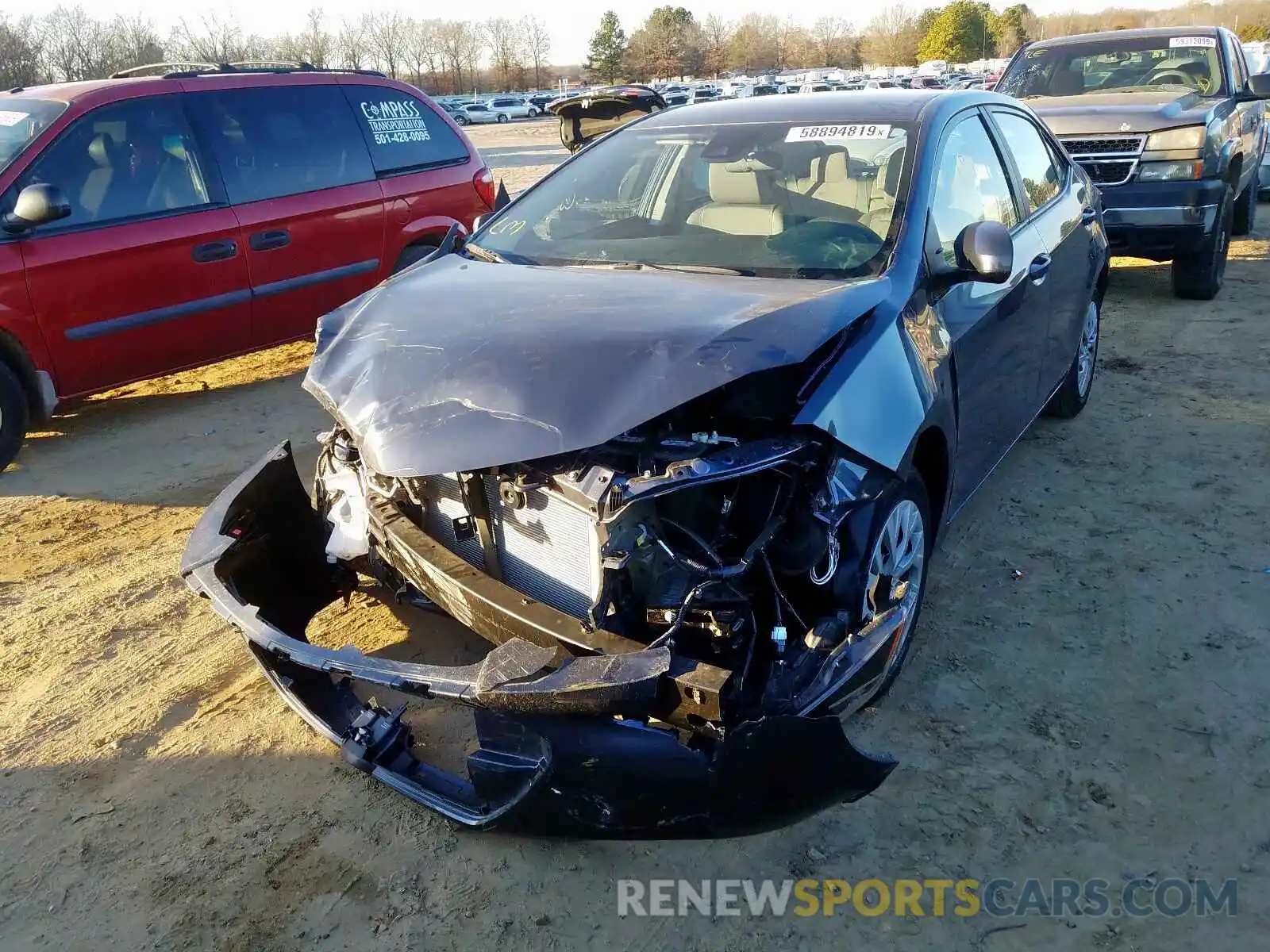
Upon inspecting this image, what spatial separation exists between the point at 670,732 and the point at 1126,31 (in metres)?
9.22

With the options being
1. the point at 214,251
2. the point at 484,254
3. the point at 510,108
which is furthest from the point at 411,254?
the point at 510,108

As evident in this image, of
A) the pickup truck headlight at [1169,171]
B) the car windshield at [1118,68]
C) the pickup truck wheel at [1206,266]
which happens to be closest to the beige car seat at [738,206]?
the pickup truck headlight at [1169,171]

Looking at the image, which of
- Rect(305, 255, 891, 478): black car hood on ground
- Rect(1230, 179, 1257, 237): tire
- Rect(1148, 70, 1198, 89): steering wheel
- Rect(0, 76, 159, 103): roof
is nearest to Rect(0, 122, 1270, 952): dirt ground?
Rect(305, 255, 891, 478): black car hood on ground

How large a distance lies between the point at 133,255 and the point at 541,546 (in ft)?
13.1

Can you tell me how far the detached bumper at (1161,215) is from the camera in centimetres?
747

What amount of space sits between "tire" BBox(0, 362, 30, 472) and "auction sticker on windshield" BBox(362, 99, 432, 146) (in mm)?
2832

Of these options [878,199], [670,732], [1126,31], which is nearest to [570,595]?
[670,732]

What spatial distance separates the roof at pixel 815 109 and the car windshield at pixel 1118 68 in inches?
226

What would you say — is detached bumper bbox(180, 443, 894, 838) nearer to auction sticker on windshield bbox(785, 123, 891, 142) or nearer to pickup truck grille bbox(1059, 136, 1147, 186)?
auction sticker on windshield bbox(785, 123, 891, 142)

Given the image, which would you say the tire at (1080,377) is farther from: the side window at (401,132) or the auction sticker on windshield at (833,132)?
the side window at (401,132)

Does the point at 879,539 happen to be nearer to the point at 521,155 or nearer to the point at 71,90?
the point at 71,90

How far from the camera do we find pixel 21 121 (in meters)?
5.35

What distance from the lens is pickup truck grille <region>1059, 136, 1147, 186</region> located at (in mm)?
7664

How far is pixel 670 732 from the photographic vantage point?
221 cm
